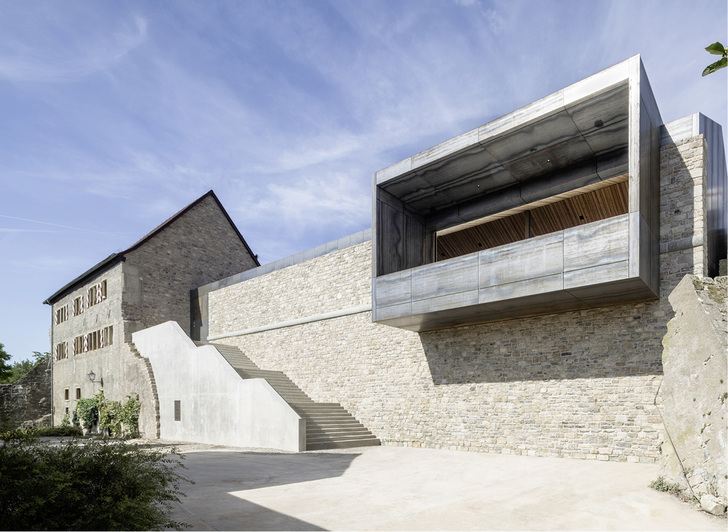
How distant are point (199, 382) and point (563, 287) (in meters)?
12.3

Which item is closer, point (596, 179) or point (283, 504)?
point (283, 504)

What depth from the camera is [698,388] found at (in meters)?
6.57

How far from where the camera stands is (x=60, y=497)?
484 centimetres

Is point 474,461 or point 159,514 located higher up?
point 159,514

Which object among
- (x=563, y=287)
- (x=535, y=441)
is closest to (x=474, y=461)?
(x=535, y=441)

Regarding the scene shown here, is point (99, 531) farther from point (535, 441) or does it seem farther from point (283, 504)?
point (535, 441)

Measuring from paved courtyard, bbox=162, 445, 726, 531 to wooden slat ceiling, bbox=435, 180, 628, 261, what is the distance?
624 cm

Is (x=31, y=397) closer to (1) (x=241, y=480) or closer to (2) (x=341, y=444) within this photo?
(2) (x=341, y=444)

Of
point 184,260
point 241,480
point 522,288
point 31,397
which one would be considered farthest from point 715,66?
point 31,397

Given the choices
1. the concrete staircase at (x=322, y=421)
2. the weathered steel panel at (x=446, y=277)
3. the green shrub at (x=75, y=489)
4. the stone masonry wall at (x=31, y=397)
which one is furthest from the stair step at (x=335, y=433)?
the stone masonry wall at (x=31, y=397)

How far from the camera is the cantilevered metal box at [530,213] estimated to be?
32.2 feet

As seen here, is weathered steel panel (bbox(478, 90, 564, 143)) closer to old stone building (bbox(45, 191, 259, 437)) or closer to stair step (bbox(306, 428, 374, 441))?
stair step (bbox(306, 428, 374, 441))

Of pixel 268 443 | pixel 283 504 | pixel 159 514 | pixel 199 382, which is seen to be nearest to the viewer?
pixel 159 514

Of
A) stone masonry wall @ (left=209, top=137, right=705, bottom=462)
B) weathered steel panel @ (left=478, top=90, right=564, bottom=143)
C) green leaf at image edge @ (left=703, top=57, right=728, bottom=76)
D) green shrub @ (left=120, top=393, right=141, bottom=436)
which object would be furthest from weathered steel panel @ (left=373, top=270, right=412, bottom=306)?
green shrub @ (left=120, top=393, right=141, bottom=436)
